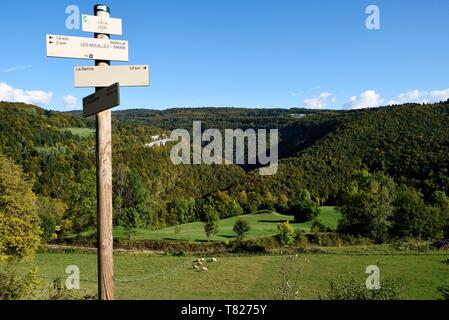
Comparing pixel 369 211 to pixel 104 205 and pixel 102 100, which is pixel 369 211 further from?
pixel 102 100

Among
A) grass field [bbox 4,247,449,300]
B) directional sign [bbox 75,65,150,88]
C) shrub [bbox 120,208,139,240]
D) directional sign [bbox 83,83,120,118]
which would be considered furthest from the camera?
shrub [bbox 120,208,139,240]

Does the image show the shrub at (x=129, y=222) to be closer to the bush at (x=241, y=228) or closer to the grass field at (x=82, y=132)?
the bush at (x=241, y=228)

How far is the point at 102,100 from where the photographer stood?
15.3 ft

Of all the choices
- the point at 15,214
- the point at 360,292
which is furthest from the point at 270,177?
the point at 360,292

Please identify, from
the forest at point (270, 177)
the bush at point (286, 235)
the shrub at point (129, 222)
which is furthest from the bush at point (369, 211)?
the shrub at point (129, 222)

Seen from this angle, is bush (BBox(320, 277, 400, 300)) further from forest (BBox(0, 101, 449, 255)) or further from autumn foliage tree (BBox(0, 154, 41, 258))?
forest (BBox(0, 101, 449, 255))

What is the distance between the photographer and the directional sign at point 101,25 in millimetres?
4699

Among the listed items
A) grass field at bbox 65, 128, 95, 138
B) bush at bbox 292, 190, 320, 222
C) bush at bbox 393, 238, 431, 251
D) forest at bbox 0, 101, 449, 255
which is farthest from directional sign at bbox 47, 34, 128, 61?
grass field at bbox 65, 128, 95, 138

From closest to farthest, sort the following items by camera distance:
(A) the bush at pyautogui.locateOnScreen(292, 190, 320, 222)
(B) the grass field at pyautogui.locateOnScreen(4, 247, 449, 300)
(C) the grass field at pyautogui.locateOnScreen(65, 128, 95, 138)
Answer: (B) the grass field at pyautogui.locateOnScreen(4, 247, 449, 300)
(A) the bush at pyautogui.locateOnScreen(292, 190, 320, 222)
(C) the grass field at pyautogui.locateOnScreen(65, 128, 95, 138)

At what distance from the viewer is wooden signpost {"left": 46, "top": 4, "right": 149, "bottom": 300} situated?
15.4 feet

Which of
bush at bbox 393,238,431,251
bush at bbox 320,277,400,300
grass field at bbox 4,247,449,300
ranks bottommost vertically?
bush at bbox 393,238,431,251

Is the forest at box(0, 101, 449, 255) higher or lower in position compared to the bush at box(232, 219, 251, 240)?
higher
